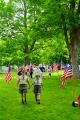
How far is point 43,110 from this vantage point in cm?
2023

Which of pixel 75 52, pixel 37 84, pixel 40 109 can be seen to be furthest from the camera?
pixel 75 52

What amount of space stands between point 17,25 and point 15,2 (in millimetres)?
3908

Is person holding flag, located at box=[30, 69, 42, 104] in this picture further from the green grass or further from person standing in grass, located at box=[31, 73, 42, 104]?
the green grass

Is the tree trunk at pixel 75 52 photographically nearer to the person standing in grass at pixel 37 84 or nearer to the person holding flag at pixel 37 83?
the person holding flag at pixel 37 83

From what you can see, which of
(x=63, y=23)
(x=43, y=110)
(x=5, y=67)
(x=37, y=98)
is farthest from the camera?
(x=5, y=67)

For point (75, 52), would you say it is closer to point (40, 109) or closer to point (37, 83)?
point (37, 83)

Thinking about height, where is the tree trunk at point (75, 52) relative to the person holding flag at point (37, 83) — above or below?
below

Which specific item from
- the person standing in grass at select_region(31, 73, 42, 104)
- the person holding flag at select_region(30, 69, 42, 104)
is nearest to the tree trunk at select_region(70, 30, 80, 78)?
the person holding flag at select_region(30, 69, 42, 104)

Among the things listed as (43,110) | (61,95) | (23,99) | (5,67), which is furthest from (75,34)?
(5,67)

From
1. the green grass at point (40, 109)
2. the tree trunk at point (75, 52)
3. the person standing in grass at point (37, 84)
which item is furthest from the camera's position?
the tree trunk at point (75, 52)

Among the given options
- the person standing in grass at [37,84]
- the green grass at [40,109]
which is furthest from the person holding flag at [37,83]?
the green grass at [40,109]

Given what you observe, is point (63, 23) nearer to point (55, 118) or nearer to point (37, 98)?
point (37, 98)

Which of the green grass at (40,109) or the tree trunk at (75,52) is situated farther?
the tree trunk at (75,52)

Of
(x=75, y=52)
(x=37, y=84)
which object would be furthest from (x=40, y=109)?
(x=75, y=52)
